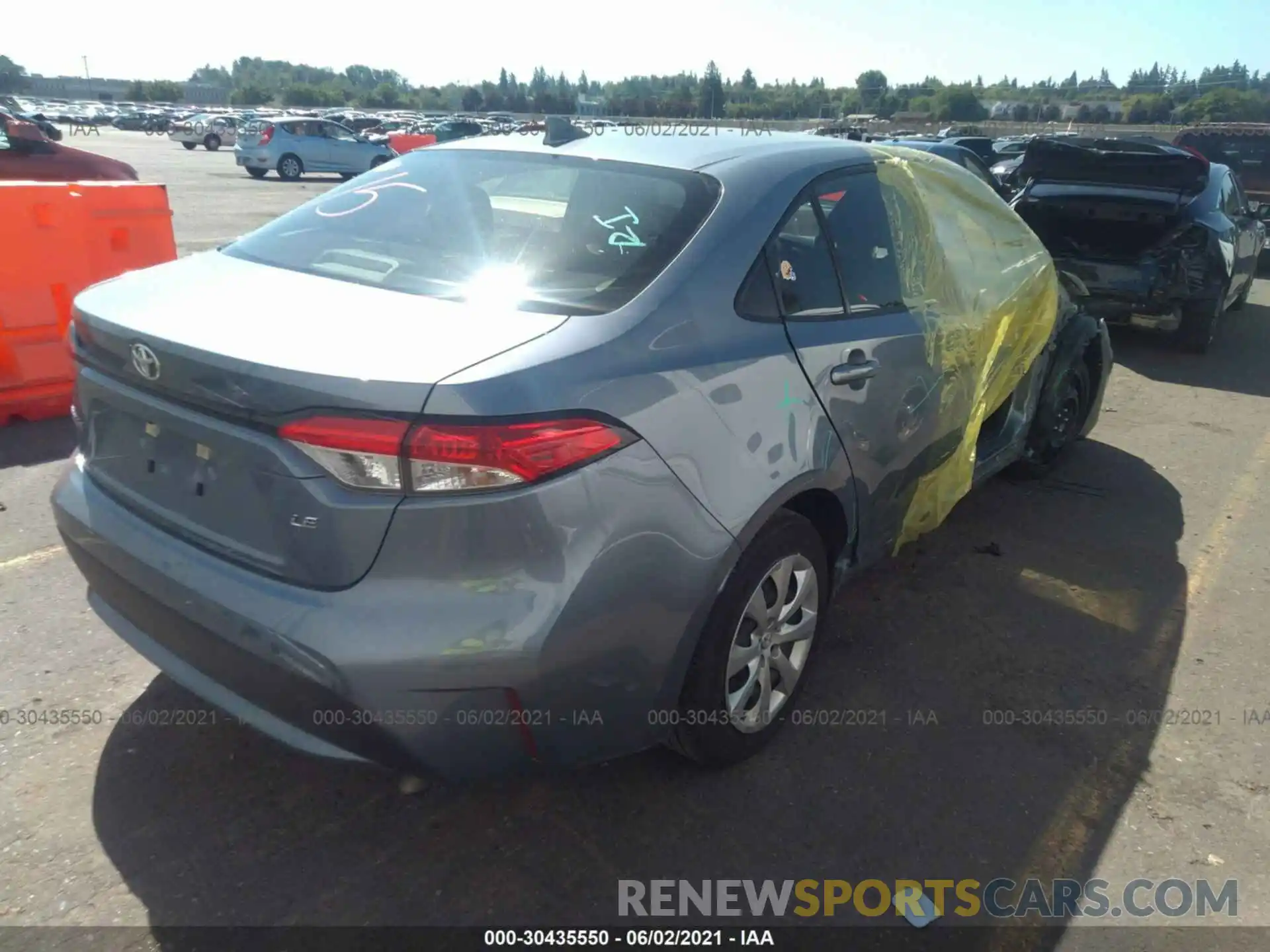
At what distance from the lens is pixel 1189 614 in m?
3.97

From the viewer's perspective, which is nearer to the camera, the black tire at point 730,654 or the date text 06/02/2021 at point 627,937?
the date text 06/02/2021 at point 627,937

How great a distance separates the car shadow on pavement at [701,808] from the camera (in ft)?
7.77

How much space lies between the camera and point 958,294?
370 cm

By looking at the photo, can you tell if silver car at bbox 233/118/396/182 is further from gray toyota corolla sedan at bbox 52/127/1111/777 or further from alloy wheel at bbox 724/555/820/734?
alloy wheel at bbox 724/555/820/734

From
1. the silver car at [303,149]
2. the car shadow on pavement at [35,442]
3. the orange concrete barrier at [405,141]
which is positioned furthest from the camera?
the orange concrete barrier at [405,141]

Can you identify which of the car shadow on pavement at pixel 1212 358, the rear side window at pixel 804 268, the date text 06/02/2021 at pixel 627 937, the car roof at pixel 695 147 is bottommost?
the car shadow on pavement at pixel 1212 358

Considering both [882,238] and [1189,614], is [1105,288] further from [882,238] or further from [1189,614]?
[882,238]

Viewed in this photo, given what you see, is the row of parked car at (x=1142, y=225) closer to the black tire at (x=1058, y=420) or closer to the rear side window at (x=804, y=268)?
the black tire at (x=1058, y=420)

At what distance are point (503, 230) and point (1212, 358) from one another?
26.1 feet

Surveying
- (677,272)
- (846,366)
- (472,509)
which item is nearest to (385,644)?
(472,509)

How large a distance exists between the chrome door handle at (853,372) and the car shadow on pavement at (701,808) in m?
1.09

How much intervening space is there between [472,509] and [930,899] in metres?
1.55

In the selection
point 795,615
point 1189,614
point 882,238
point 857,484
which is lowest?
point 1189,614

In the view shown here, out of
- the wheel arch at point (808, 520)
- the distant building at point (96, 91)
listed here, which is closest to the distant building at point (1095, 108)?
the wheel arch at point (808, 520)
